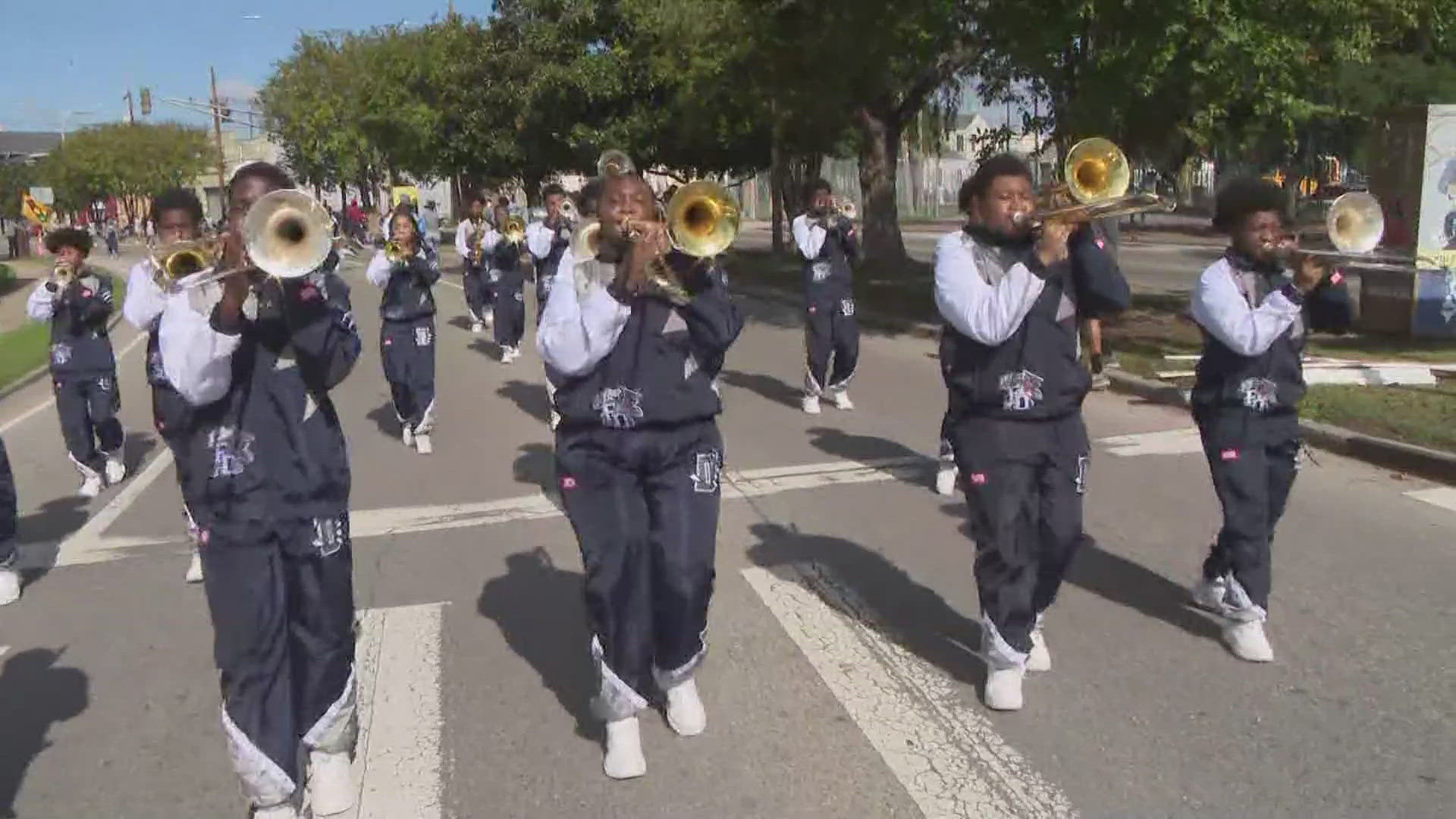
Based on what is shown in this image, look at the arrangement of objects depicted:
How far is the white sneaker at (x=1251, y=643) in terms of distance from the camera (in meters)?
4.88

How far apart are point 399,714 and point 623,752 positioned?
103 centimetres

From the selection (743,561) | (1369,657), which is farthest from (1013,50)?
(1369,657)

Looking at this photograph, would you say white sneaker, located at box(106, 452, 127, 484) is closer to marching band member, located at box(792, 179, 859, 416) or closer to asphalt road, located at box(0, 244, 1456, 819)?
asphalt road, located at box(0, 244, 1456, 819)

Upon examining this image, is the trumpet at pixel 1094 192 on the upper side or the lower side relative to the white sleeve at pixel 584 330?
upper

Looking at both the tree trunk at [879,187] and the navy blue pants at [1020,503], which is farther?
the tree trunk at [879,187]

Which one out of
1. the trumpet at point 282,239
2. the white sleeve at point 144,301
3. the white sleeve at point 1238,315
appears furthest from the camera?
the white sleeve at point 1238,315

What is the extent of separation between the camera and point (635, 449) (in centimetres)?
396

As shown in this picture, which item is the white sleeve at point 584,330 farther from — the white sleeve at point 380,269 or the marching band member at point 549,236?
the marching band member at point 549,236

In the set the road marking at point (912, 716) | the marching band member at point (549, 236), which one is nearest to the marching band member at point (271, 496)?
the road marking at point (912, 716)

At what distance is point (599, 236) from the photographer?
158 inches

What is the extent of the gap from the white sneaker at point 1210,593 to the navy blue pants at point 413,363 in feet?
20.0

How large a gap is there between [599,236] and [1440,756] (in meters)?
3.13

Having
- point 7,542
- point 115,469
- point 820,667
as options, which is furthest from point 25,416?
point 820,667

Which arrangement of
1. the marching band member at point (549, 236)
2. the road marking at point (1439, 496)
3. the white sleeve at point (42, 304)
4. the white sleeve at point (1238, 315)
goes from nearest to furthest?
the white sleeve at point (1238, 315) < the road marking at point (1439, 496) < the white sleeve at point (42, 304) < the marching band member at point (549, 236)
